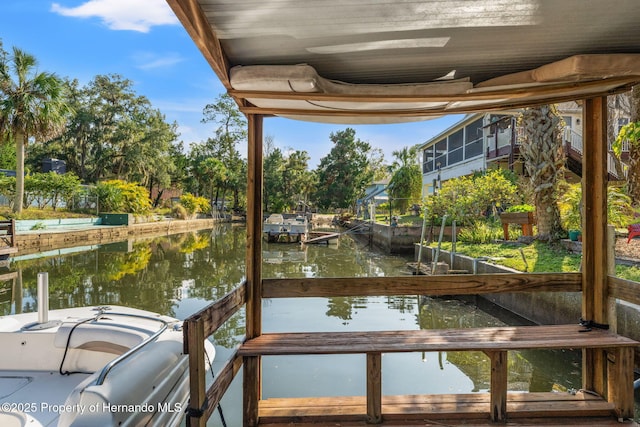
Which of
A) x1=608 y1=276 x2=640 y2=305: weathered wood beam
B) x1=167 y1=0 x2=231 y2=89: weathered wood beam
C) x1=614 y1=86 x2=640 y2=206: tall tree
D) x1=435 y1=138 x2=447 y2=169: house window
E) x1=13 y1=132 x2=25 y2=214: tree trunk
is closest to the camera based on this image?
x1=167 y1=0 x2=231 y2=89: weathered wood beam

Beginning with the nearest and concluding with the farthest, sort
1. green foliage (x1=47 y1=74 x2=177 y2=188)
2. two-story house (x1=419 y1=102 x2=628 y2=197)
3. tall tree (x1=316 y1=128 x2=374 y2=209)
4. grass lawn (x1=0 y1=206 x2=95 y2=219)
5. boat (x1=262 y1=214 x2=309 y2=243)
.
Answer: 1. two-story house (x1=419 y1=102 x2=628 y2=197)
2. grass lawn (x1=0 y1=206 x2=95 y2=219)
3. boat (x1=262 y1=214 x2=309 y2=243)
4. green foliage (x1=47 y1=74 x2=177 y2=188)
5. tall tree (x1=316 y1=128 x2=374 y2=209)

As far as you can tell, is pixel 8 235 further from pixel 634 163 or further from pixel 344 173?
pixel 344 173

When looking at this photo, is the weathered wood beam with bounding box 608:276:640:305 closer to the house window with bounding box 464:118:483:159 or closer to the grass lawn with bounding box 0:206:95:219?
the house window with bounding box 464:118:483:159

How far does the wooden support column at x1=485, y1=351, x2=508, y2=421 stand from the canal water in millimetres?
1677

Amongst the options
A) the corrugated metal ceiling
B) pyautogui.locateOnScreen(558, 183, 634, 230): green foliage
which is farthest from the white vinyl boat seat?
pyautogui.locateOnScreen(558, 183, 634, 230): green foliage

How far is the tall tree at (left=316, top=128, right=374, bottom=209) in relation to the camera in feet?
112

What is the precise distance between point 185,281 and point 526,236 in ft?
26.7

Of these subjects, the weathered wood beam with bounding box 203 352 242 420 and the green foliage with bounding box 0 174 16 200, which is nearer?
the weathered wood beam with bounding box 203 352 242 420

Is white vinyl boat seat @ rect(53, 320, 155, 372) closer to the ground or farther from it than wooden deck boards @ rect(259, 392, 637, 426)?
farther from it

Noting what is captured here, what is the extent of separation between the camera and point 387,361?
14.2 ft

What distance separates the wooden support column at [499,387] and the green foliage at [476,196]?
968 centimetres

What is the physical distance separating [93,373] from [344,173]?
3214 centimetres


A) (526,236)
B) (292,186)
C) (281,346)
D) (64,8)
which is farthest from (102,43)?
(281,346)

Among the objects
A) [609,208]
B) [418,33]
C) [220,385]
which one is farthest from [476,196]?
[220,385]
